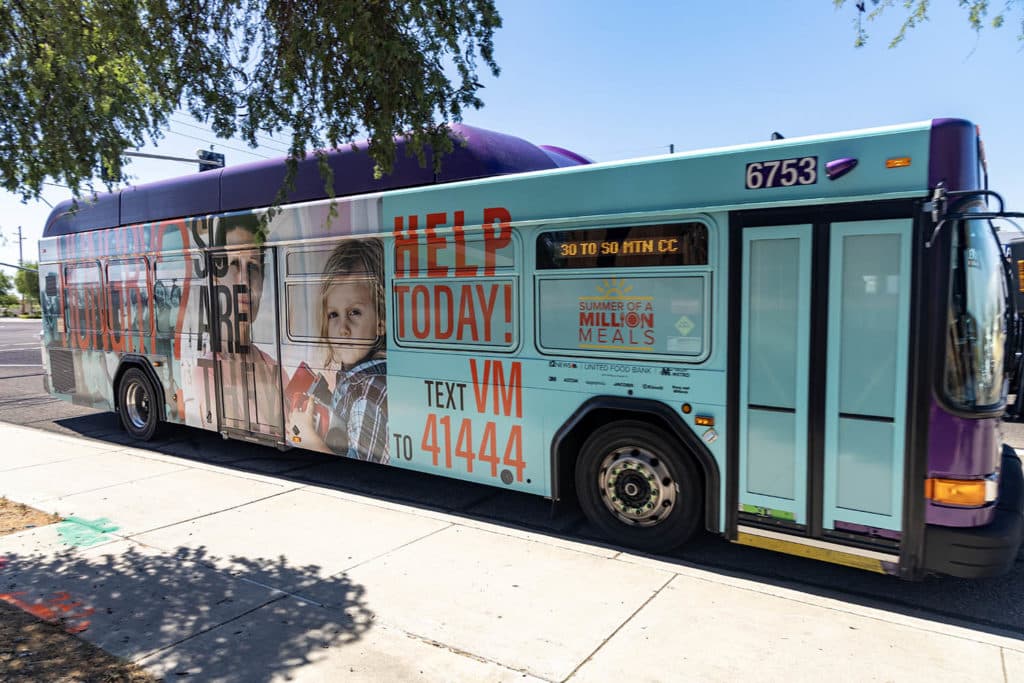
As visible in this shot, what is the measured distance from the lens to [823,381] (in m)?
4.18

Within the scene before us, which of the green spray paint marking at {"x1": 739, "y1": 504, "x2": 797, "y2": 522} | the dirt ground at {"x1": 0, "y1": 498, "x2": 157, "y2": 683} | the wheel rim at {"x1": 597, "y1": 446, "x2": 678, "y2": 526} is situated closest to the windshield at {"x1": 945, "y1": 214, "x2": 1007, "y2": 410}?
the green spray paint marking at {"x1": 739, "y1": 504, "x2": 797, "y2": 522}

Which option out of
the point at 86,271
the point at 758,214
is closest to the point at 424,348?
the point at 758,214

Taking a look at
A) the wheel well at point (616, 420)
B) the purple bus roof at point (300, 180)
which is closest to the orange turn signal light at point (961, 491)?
the wheel well at point (616, 420)

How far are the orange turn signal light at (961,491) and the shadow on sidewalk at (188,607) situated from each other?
3.42 metres

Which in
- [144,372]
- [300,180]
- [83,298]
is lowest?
[144,372]

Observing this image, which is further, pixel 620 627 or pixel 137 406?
pixel 137 406

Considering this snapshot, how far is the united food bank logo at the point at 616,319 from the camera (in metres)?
4.82

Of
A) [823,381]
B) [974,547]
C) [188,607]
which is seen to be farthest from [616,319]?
[188,607]

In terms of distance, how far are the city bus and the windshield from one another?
0.05 ft

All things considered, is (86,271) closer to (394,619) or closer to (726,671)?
(394,619)

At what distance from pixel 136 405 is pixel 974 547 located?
9744 millimetres

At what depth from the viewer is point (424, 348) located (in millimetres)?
6066

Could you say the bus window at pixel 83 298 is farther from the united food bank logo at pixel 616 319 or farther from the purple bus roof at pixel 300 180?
the united food bank logo at pixel 616 319

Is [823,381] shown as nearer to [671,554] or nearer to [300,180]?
[671,554]
